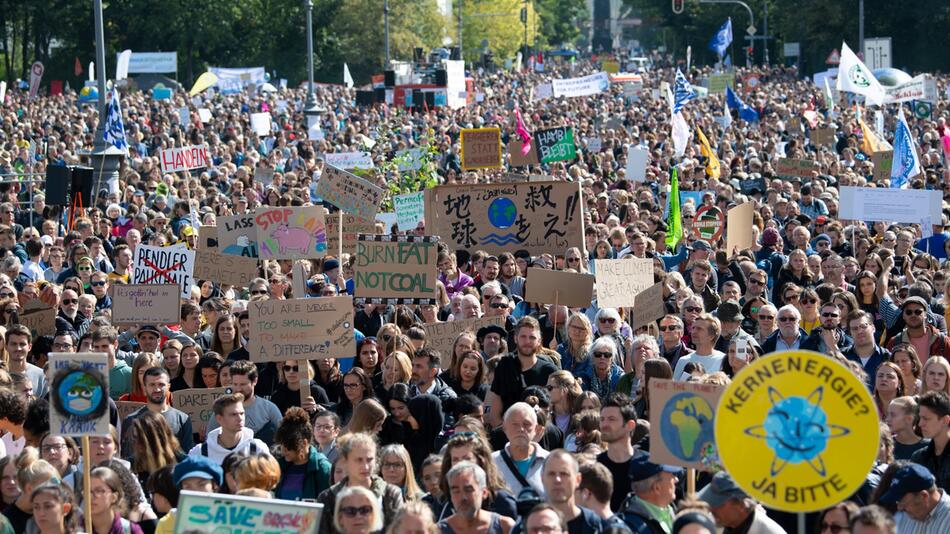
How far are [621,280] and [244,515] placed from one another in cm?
658

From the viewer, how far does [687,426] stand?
7102 mm

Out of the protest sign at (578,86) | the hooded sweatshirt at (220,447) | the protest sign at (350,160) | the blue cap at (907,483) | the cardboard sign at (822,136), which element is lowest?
the hooded sweatshirt at (220,447)

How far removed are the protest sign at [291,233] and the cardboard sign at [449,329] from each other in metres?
3.19

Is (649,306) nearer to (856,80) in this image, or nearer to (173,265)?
(173,265)

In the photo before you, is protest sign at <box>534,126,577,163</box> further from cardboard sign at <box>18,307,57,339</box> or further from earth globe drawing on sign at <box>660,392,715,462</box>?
earth globe drawing on sign at <box>660,392,715,462</box>

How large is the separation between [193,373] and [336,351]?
938 millimetres

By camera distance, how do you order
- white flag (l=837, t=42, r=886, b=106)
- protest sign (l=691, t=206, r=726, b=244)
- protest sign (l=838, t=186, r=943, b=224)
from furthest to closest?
white flag (l=837, t=42, r=886, b=106)
protest sign (l=691, t=206, r=726, b=244)
protest sign (l=838, t=186, r=943, b=224)

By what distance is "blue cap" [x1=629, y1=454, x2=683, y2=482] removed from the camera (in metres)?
6.95

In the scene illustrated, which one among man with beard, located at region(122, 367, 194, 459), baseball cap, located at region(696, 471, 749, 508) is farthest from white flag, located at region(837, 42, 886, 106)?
baseball cap, located at region(696, 471, 749, 508)

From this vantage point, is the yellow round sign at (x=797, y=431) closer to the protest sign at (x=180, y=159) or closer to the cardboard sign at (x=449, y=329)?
the cardboard sign at (x=449, y=329)

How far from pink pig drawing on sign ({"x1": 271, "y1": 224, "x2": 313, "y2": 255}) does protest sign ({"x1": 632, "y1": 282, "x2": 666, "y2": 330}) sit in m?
3.80

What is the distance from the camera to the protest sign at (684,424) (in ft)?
23.0

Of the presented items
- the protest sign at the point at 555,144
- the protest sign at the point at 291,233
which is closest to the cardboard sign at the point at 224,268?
the protest sign at the point at 291,233

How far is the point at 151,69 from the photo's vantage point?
69375 millimetres
